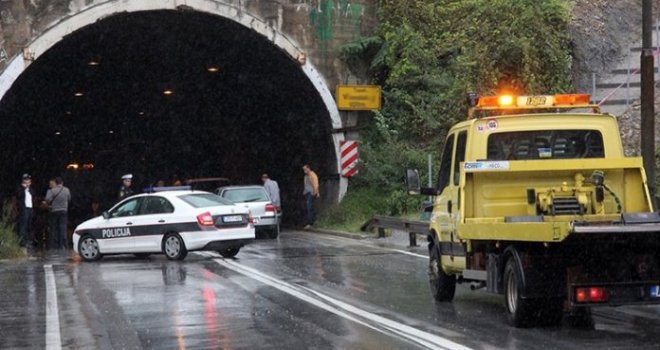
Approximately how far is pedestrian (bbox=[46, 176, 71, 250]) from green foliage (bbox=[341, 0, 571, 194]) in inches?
366

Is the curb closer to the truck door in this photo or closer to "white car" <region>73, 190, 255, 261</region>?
"white car" <region>73, 190, 255, 261</region>

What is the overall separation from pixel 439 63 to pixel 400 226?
401 inches

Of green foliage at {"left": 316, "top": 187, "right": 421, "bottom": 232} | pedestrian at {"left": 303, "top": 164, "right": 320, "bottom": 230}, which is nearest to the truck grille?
green foliage at {"left": 316, "top": 187, "right": 421, "bottom": 232}

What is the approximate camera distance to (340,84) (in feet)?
108

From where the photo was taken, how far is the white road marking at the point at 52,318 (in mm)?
10655

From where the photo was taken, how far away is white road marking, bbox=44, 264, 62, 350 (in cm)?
1065

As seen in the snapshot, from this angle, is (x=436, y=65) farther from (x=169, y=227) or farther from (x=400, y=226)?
(x=169, y=227)

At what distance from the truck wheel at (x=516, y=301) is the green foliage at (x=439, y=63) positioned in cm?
1954

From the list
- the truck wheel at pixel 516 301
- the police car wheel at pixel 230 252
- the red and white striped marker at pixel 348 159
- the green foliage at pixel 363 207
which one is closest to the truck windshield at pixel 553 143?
the truck wheel at pixel 516 301

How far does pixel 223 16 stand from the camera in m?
30.5

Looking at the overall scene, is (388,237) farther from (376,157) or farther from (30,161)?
(30,161)

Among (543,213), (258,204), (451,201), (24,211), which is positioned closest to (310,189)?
(258,204)

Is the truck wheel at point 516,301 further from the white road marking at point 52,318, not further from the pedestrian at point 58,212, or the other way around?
the pedestrian at point 58,212

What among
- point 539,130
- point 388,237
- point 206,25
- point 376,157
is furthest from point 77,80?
point 539,130
